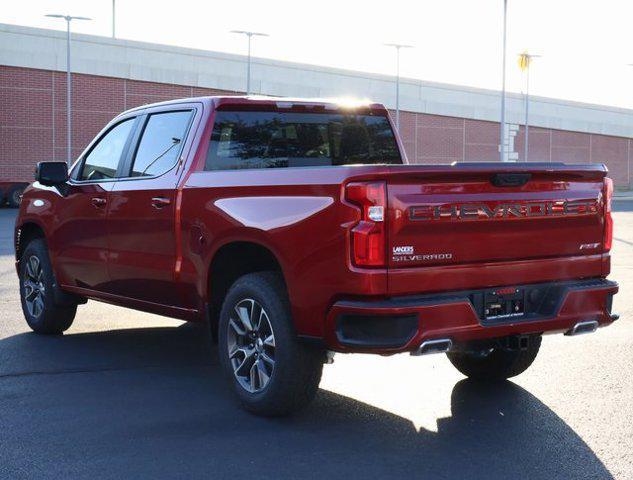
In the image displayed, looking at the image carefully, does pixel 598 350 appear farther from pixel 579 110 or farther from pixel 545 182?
pixel 579 110

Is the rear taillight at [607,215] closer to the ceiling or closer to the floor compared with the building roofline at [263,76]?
closer to the floor

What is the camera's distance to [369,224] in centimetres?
521

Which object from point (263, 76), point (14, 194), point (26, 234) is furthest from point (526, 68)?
point (26, 234)

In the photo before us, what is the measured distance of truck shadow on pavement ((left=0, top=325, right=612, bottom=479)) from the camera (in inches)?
195

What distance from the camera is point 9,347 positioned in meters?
8.30

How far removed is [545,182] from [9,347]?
472 cm

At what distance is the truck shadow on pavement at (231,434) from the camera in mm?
4961

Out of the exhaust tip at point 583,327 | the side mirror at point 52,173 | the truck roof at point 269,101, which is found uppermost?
the truck roof at point 269,101

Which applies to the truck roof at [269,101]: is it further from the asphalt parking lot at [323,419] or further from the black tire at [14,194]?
the black tire at [14,194]

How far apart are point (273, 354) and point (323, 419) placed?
49 cm

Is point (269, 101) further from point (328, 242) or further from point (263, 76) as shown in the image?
point (263, 76)

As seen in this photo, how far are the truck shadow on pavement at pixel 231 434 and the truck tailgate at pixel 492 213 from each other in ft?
3.20

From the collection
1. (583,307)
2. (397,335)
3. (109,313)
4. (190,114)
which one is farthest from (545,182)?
(109,313)

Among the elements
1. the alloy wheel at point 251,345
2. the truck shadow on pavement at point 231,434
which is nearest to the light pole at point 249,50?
the truck shadow on pavement at point 231,434
